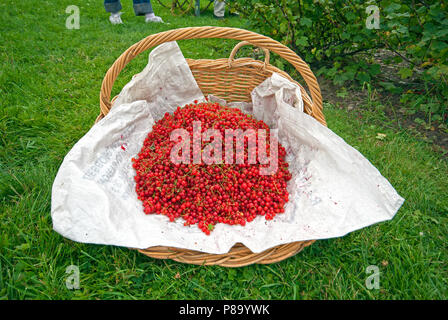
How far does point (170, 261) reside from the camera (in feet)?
5.71

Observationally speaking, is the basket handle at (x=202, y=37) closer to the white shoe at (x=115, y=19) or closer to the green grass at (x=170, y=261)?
the green grass at (x=170, y=261)

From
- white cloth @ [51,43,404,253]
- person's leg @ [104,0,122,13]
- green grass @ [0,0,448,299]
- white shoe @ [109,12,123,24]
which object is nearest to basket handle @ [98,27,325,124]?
white cloth @ [51,43,404,253]

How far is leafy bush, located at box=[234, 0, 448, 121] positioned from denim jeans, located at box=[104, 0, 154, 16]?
2853 millimetres

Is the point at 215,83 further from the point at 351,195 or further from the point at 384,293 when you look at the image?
the point at 384,293

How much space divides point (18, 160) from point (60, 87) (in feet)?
4.22

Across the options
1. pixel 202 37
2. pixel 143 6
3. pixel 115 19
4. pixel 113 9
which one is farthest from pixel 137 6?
pixel 202 37

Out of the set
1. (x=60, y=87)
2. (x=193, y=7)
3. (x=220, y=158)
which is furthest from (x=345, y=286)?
(x=193, y=7)

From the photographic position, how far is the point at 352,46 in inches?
142

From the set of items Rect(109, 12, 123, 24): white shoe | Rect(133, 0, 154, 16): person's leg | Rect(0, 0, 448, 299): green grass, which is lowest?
Rect(0, 0, 448, 299): green grass

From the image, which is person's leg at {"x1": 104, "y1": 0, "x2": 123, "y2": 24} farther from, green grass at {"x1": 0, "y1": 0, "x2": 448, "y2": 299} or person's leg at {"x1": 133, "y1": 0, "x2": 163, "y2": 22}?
green grass at {"x1": 0, "y1": 0, "x2": 448, "y2": 299}

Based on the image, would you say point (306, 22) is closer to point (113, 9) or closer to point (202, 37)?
point (202, 37)

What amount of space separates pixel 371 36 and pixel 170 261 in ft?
10.1

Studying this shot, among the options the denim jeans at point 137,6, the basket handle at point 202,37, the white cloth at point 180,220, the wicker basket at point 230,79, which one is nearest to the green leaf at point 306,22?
the wicker basket at point 230,79

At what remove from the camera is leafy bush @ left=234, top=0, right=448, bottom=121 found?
2.64 metres
